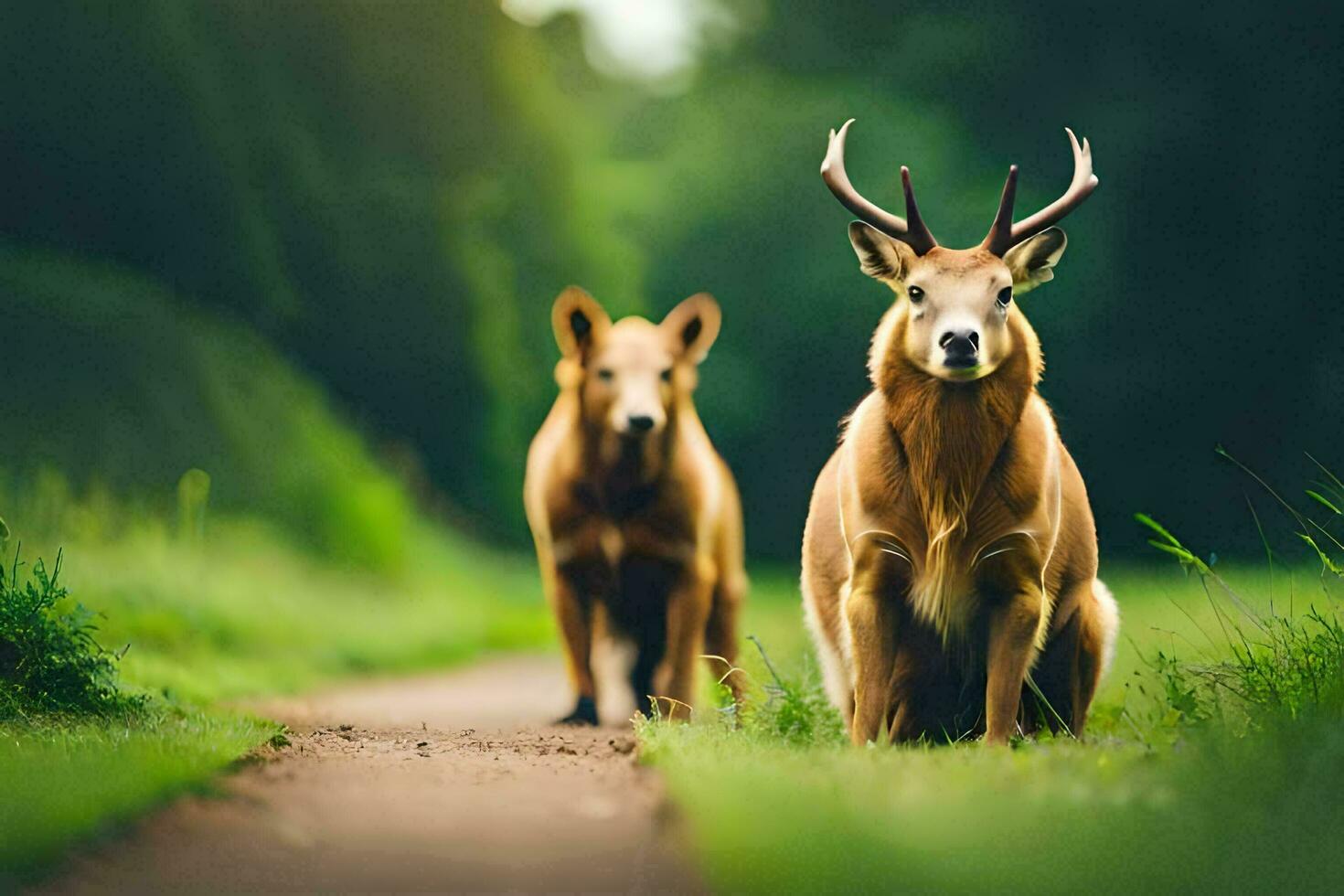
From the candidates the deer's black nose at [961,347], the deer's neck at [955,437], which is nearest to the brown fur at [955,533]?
the deer's neck at [955,437]

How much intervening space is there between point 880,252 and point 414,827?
2.46 m

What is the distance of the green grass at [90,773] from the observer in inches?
154

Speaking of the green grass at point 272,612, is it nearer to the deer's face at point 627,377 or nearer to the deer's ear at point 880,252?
the deer's face at point 627,377

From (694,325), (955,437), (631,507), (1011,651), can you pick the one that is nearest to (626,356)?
(694,325)

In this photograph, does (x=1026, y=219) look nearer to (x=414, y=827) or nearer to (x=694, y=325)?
(x=694, y=325)

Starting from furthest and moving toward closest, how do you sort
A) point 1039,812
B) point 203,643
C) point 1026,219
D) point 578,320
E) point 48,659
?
point 203,643 < point 578,320 < point 48,659 < point 1026,219 < point 1039,812

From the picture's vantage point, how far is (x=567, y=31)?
1555 centimetres

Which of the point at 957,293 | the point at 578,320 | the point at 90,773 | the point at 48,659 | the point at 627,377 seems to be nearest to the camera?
the point at 90,773

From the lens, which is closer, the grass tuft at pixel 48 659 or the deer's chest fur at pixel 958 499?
the deer's chest fur at pixel 958 499

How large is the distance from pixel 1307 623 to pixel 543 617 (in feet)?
26.0

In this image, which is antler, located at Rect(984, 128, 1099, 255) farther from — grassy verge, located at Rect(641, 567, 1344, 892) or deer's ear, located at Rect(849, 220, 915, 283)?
grassy verge, located at Rect(641, 567, 1344, 892)

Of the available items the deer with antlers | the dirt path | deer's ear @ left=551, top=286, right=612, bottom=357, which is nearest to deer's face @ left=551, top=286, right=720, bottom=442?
deer's ear @ left=551, top=286, right=612, bottom=357

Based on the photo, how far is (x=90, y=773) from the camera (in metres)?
4.47

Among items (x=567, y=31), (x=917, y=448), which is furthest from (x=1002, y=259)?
(x=567, y=31)
